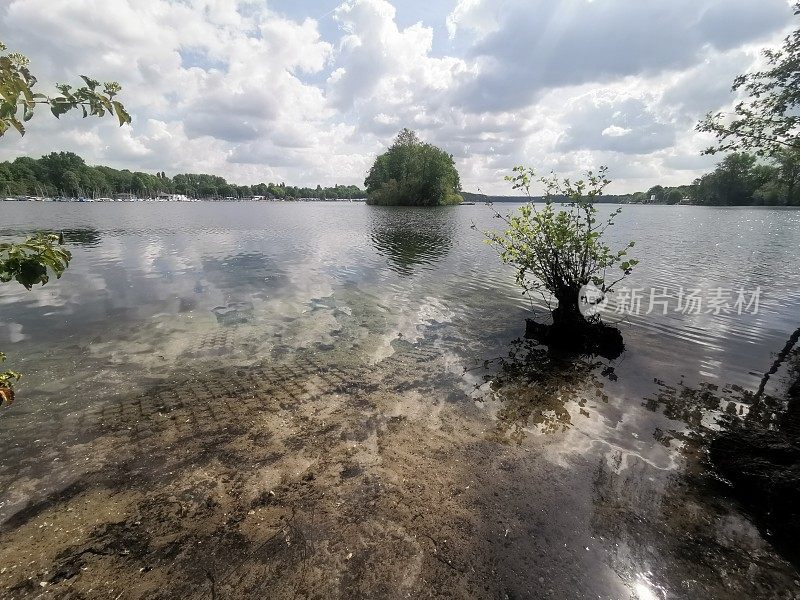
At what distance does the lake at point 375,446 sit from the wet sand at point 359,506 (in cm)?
A: 3

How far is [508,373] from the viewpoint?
1067 centimetres

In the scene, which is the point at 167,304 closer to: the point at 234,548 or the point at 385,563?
the point at 234,548

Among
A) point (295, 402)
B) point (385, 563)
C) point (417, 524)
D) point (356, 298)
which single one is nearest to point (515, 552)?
point (417, 524)

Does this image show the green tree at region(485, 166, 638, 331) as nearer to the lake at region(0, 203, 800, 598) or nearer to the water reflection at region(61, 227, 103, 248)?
the lake at region(0, 203, 800, 598)

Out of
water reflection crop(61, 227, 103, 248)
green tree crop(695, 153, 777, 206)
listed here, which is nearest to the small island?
water reflection crop(61, 227, 103, 248)

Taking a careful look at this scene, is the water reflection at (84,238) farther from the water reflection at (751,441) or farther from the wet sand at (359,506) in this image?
the water reflection at (751,441)

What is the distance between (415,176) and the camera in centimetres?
12975

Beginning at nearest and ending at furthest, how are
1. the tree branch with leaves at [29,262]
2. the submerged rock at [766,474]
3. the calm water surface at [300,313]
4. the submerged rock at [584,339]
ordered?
1. the tree branch with leaves at [29,262]
2. the submerged rock at [766,474]
3. the calm water surface at [300,313]
4. the submerged rock at [584,339]

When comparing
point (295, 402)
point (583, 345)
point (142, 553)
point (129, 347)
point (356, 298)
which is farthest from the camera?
point (356, 298)

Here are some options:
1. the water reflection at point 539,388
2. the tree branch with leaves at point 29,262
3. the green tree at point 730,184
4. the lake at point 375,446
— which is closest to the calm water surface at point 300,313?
the lake at point 375,446

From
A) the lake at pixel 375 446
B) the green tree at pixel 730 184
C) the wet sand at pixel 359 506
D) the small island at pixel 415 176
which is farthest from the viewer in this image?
the green tree at pixel 730 184

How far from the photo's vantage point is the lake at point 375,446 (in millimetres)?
4875

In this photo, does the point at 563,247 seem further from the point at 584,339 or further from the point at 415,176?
the point at 415,176

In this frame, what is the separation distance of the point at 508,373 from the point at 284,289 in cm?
1319
